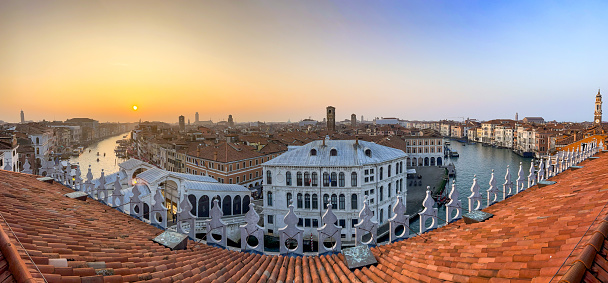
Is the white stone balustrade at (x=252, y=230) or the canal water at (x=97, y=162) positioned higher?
the white stone balustrade at (x=252, y=230)

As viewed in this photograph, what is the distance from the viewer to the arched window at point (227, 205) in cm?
2012

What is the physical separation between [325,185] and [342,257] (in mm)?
16976

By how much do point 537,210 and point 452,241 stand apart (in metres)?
1.41

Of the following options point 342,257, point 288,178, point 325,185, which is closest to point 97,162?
point 288,178

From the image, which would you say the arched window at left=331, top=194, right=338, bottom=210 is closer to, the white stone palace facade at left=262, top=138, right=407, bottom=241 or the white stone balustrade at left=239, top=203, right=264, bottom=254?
the white stone palace facade at left=262, top=138, right=407, bottom=241

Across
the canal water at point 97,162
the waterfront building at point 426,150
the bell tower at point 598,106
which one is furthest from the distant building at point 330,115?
the bell tower at point 598,106

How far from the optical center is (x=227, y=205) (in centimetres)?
2023

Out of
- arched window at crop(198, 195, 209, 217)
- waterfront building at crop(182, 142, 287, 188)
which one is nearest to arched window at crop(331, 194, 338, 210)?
arched window at crop(198, 195, 209, 217)

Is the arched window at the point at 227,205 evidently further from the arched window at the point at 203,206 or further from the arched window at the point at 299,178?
the arched window at the point at 299,178

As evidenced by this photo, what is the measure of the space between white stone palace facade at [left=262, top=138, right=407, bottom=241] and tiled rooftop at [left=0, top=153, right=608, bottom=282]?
53.5 ft

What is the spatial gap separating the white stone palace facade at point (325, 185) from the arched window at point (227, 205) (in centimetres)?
297

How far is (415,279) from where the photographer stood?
3.17m

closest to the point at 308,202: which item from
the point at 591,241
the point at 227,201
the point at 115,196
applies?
the point at 227,201

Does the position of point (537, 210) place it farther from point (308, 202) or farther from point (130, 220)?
point (308, 202)
